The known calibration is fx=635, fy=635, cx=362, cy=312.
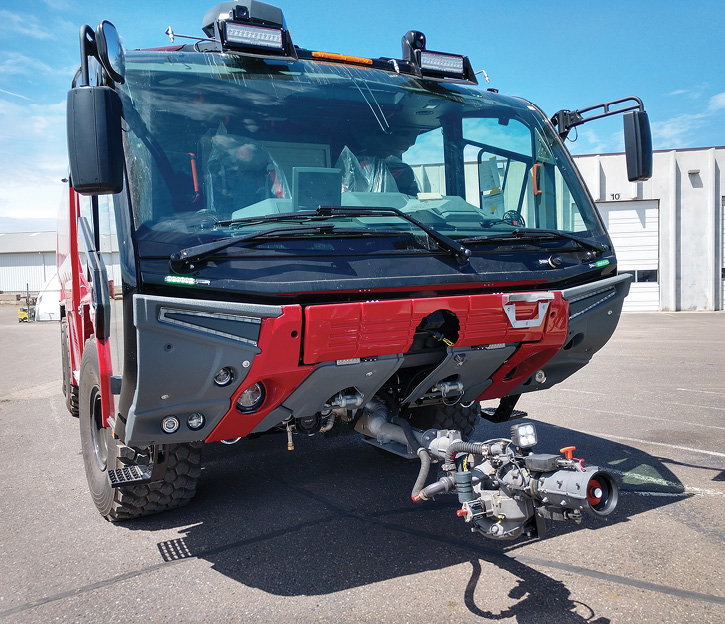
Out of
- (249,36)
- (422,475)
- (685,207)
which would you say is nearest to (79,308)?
(249,36)

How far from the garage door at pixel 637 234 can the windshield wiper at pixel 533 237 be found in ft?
67.5

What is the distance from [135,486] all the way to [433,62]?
10.7 feet

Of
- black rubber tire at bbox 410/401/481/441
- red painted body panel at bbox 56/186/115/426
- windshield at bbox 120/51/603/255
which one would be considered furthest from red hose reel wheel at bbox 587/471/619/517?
red painted body panel at bbox 56/186/115/426

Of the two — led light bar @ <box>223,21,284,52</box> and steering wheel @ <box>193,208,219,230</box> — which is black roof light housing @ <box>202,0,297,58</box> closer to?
led light bar @ <box>223,21,284,52</box>

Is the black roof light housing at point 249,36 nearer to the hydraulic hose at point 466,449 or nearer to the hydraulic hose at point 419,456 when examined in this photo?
the hydraulic hose at point 419,456

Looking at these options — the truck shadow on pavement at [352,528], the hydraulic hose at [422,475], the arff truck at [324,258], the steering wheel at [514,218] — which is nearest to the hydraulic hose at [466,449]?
the arff truck at [324,258]

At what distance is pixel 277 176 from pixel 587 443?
12.8 feet

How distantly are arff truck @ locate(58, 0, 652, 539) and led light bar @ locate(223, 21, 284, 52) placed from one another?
0.01 m

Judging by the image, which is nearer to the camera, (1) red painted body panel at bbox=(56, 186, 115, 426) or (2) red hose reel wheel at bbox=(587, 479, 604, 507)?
(2) red hose reel wheel at bbox=(587, 479, 604, 507)

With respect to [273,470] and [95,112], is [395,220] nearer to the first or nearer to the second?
[95,112]

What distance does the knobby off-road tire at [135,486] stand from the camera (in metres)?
3.94

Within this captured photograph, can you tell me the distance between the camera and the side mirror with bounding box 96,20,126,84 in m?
2.97

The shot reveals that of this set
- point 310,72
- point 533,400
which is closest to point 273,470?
point 310,72

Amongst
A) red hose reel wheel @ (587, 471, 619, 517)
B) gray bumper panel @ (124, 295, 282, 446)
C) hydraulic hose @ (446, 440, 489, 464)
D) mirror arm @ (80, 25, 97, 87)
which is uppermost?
mirror arm @ (80, 25, 97, 87)
